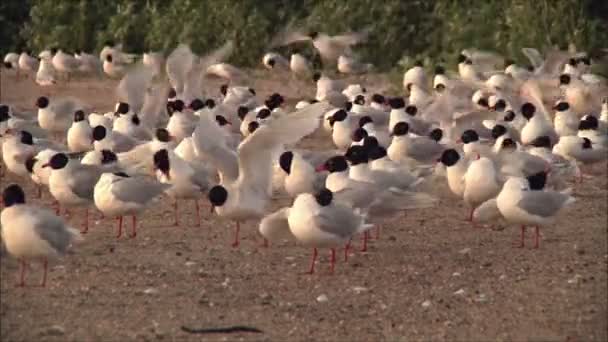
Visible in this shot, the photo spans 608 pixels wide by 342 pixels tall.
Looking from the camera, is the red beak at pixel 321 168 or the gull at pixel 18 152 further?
the gull at pixel 18 152

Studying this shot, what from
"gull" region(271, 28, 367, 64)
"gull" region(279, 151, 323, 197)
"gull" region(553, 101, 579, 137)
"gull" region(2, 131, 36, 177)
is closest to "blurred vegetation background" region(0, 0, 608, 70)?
"gull" region(271, 28, 367, 64)

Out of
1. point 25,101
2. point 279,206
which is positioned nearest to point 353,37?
point 25,101

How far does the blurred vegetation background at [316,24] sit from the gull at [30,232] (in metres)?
15.6

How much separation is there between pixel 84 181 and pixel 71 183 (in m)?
0.11

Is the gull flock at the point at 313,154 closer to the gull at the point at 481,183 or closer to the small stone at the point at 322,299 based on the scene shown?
the gull at the point at 481,183

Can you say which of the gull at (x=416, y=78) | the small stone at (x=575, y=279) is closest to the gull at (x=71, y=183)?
the small stone at (x=575, y=279)

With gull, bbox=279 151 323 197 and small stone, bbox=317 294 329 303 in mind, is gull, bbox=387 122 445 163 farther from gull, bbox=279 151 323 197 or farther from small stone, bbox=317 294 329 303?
small stone, bbox=317 294 329 303

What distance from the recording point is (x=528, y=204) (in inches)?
508

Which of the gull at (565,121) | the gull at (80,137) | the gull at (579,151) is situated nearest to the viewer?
the gull at (579,151)

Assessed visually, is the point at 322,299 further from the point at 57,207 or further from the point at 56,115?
the point at 56,115

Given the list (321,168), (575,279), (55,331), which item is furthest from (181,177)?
(55,331)

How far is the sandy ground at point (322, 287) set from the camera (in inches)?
390

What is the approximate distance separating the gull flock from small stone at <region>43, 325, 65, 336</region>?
1239 mm

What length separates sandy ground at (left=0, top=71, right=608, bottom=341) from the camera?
9.91 metres
